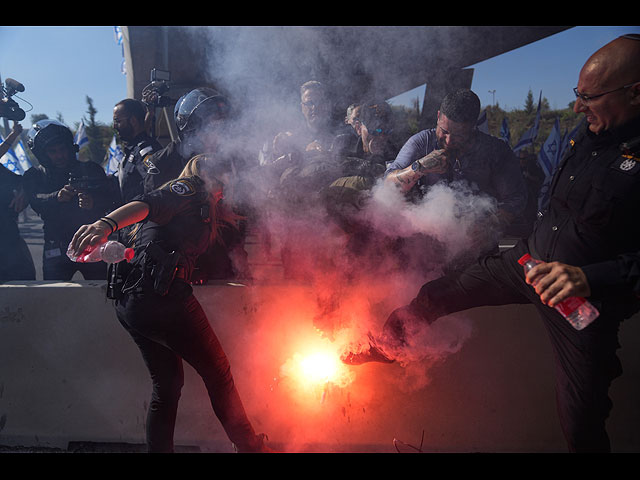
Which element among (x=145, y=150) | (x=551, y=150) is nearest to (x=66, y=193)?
(x=145, y=150)

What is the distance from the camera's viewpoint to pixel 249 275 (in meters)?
3.02

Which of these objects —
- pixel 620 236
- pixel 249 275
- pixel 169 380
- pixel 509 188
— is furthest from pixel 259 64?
pixel 620 236

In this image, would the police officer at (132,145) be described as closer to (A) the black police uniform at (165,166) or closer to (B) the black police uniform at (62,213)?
(B) the black police uniform at (62,213)

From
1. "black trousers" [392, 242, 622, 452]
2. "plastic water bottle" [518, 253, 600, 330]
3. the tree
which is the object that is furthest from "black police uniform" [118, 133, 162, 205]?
Answer: the tree

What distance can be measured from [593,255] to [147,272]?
2.19 metres

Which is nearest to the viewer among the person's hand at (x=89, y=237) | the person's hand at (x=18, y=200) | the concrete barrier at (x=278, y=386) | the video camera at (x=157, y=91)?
the person's hand at (x=89, y=237)

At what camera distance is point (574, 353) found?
6.66 feet

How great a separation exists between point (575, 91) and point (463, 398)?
190cm

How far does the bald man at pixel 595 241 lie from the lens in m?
1.81

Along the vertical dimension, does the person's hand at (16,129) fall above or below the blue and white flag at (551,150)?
above

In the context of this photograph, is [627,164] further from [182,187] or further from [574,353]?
[182,187]

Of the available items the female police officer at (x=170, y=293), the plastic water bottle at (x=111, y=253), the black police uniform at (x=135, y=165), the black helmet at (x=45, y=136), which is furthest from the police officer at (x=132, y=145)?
the plastic water bottle at (x=111, y=253)

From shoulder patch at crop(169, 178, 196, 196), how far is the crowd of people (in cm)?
1

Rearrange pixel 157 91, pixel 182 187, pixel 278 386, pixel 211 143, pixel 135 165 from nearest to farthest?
pixel 182 187 → pixel 211 143 → pixel 278 386 → pixel 135 165 → pixel 157 91
